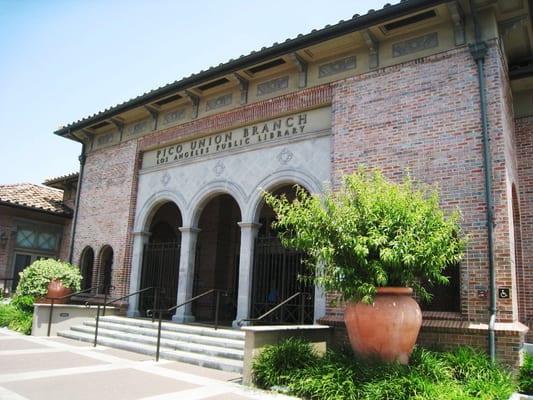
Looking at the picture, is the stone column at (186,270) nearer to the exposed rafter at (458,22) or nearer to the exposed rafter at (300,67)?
the exposed rafter at (300,67)

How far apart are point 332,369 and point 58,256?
15.5 metres

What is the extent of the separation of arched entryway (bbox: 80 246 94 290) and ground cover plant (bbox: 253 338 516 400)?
405 inches

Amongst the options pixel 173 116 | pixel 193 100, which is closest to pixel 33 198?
pixel 173 116

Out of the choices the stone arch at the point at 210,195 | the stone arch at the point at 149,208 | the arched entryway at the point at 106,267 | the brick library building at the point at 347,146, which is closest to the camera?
the brick library building at the point at 347,146

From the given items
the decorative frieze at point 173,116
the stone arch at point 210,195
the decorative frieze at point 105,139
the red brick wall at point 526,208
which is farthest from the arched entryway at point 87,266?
the red brick wall at point 526,208

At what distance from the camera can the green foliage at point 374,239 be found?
6562 mm

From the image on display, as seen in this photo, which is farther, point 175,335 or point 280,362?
point 175,335

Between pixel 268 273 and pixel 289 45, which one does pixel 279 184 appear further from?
pixel 289 45

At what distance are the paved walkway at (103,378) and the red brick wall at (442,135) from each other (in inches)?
123

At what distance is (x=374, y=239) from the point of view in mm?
6543

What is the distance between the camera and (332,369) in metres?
6.55

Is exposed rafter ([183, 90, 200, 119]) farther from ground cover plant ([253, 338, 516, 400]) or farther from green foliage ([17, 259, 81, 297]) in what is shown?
ground cover plant ([253, 338, 516, 400])

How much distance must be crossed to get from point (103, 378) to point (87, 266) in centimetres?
981

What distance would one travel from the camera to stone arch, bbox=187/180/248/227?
38.2ft
